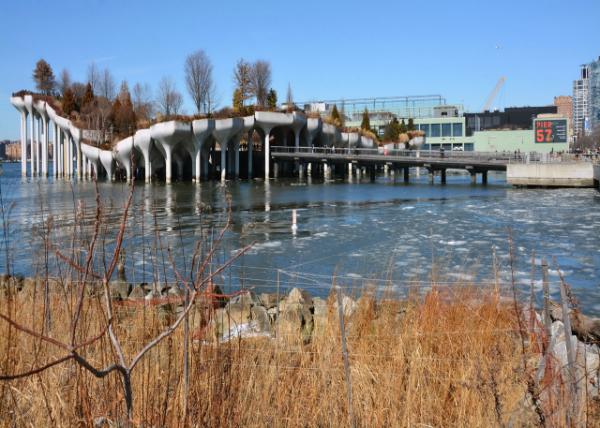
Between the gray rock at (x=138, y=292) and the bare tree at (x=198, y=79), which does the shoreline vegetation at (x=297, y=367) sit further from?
the bare tree at (x=198, y=79)

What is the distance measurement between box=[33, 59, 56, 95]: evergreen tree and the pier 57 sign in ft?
209

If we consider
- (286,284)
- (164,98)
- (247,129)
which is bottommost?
(286,284)

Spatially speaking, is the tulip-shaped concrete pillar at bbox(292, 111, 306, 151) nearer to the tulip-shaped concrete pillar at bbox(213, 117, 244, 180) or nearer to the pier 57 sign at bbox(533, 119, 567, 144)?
the tulip-shaped concrete pillar at bbox(213, 117, 244, 180)

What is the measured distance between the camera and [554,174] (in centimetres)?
3881

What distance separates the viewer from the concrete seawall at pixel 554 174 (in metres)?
38.1

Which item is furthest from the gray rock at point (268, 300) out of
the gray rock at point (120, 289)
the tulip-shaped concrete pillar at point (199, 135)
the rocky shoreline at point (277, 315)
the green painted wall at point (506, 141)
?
the green painted wall at point (506, 141)

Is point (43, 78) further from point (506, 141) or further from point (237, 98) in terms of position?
point (506, 141)

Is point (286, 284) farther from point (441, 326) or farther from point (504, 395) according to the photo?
point (504, 395)

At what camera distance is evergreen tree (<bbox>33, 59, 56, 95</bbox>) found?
73.0 metres

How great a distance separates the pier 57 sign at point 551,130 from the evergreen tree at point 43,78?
209 ft

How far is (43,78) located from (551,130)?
6639 cm

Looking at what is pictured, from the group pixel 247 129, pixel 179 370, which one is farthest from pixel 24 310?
pixel 247 129

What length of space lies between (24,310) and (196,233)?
10505 mm

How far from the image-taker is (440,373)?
4785 millimetres
